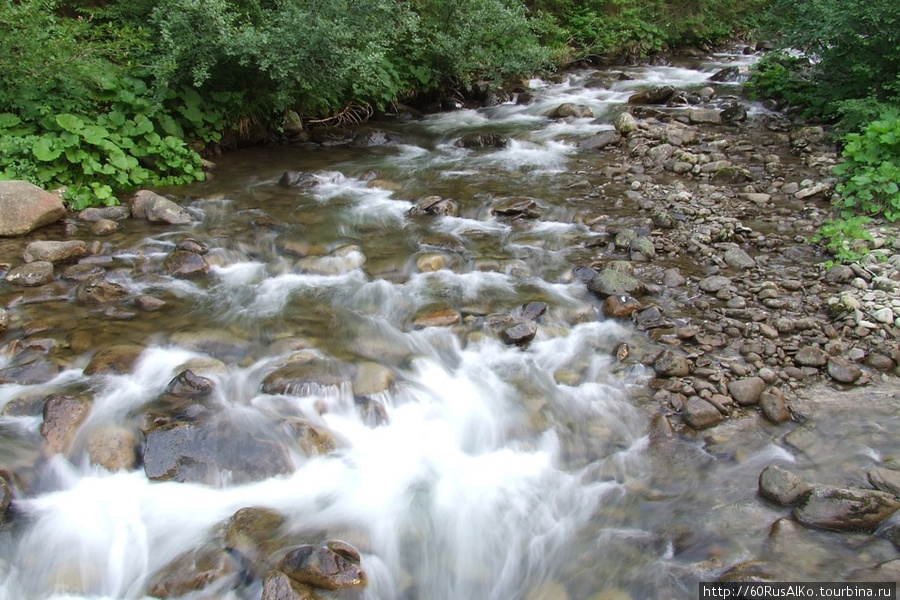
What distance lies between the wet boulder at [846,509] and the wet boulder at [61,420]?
4.81 meters

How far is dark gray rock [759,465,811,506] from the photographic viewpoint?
12.9 feet

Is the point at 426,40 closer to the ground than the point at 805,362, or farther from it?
farther from it

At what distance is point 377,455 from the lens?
4633 mm

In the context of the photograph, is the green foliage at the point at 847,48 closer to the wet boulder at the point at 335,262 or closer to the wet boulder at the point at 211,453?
A: the wet boulder at the point at 335,262

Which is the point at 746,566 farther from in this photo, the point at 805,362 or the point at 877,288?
the point at 877,288

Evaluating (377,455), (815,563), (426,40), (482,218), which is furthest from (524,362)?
(426,40)

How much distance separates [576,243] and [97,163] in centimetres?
617

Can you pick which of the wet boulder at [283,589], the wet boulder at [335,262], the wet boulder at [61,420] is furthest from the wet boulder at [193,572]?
the wet boulder at [335,262]

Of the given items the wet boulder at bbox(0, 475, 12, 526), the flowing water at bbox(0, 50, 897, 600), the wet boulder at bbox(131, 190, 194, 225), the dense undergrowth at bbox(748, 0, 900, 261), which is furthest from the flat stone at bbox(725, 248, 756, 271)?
the wet boulder at bbox(0, 475, 12, 526)

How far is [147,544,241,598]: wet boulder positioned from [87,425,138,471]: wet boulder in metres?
0.87

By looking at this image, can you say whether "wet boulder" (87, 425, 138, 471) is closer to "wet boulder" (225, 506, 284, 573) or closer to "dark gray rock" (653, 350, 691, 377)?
"wet boulder" (225, 506, 284, 573)

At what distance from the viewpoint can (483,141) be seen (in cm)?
1137

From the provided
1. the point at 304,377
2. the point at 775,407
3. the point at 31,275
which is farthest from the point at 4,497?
the point at 775,407

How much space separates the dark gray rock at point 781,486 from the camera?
3.94 metres
